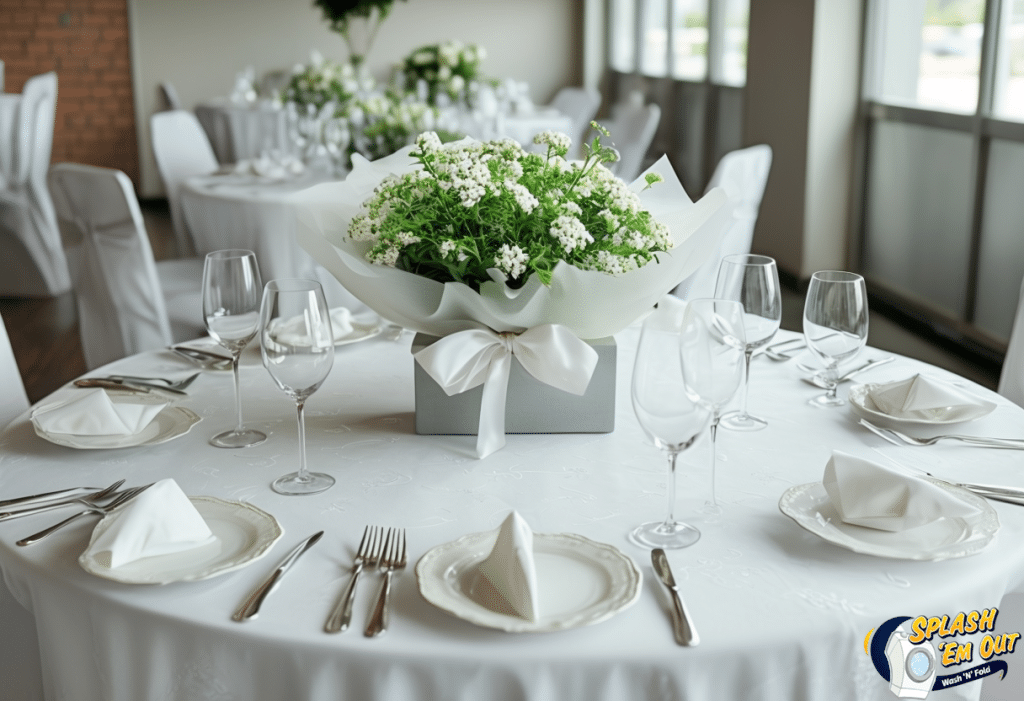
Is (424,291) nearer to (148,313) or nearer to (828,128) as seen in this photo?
(148,313)

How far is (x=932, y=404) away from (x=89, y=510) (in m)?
1.18

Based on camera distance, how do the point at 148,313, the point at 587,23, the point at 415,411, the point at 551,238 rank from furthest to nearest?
1. the point at 587,23
2. the point at 148,313
3. the point at 415,411
4. the point at 551,238

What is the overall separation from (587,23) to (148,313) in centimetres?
780

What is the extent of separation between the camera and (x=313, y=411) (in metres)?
1.53

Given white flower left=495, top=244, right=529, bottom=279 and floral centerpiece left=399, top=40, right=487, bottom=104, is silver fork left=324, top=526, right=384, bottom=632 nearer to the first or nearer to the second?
white flower left=495, top=244, right=529, bottom=279

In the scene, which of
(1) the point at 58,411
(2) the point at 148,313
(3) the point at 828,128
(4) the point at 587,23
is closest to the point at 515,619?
(1) the point at 58,411

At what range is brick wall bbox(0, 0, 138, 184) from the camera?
909cm

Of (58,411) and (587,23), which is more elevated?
(587,23)

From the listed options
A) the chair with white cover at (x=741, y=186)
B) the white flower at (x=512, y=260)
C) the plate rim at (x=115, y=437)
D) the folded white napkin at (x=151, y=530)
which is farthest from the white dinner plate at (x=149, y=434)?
the chair with white cover at (x=741, y=186)

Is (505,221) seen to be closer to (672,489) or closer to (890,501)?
(672,489)

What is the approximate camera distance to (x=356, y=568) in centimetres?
103

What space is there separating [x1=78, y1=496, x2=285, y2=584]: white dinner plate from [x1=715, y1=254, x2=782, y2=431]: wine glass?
72cm

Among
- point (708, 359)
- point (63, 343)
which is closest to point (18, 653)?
point (708, 359)

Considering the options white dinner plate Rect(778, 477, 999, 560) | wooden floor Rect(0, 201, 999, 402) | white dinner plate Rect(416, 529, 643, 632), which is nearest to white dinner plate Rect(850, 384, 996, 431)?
white dinner plate Rect(778, 477, 999, 560)
